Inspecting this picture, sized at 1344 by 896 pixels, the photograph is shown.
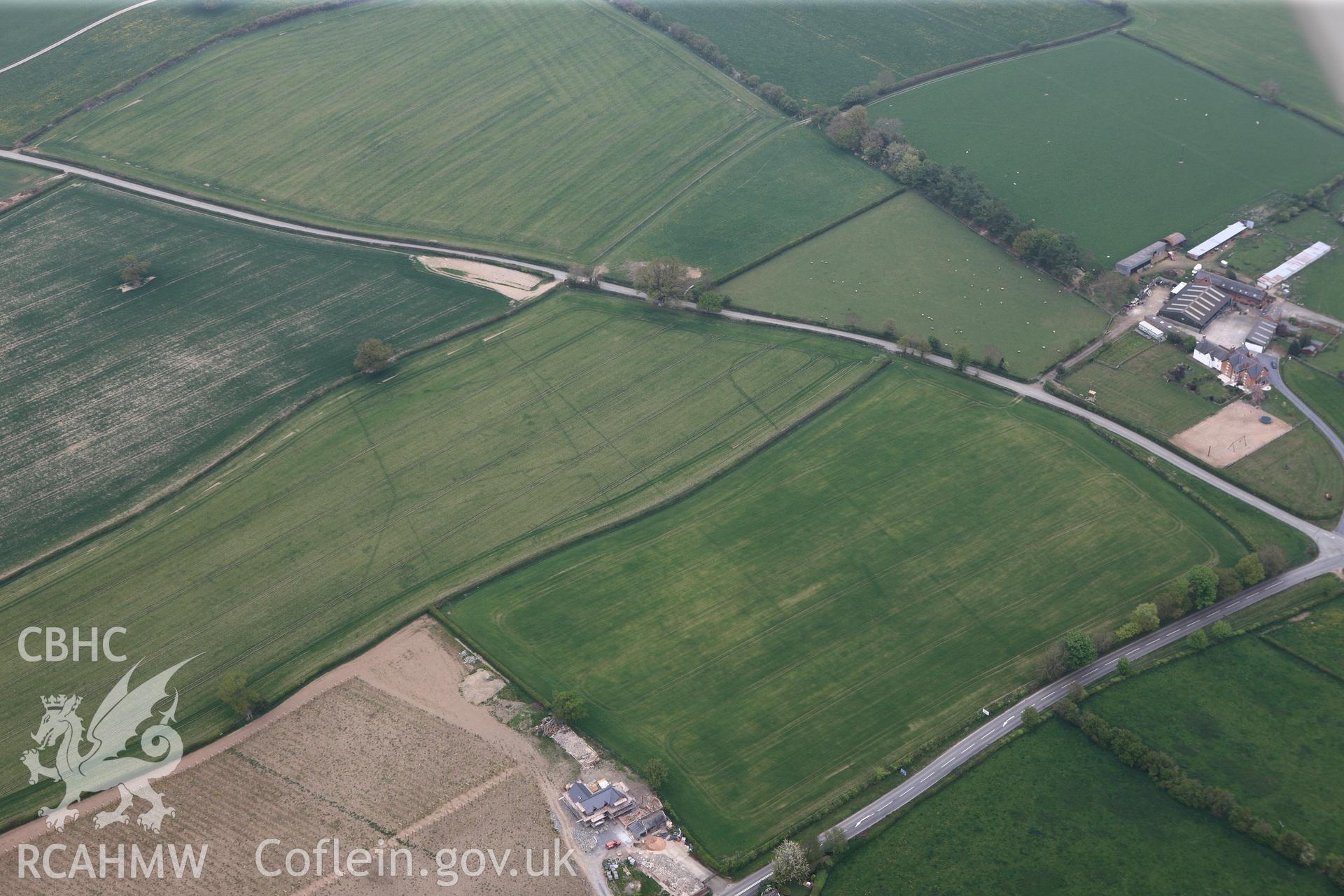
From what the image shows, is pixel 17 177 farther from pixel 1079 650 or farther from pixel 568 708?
pixel 1079 650

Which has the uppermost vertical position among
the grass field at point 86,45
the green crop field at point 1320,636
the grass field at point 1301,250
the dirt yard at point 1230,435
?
the grass field at point 86,45

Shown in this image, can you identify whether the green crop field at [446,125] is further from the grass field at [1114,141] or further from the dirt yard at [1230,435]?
the dirt yard at [1230,435]

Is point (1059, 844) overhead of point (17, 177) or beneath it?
beneath

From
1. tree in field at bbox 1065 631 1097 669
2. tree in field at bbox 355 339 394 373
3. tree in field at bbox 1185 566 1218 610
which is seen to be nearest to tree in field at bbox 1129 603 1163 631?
tree in field at bbox 1185 566 1218 610

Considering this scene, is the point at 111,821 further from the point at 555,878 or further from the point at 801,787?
the point at 801,787

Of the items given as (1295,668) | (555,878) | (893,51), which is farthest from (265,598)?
(893,51)

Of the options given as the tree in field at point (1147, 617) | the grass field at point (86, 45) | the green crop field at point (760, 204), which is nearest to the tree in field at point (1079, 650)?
the tree in field at point (1147, 617)

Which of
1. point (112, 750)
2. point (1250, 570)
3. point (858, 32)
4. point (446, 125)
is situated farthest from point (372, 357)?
point (858, 32)
